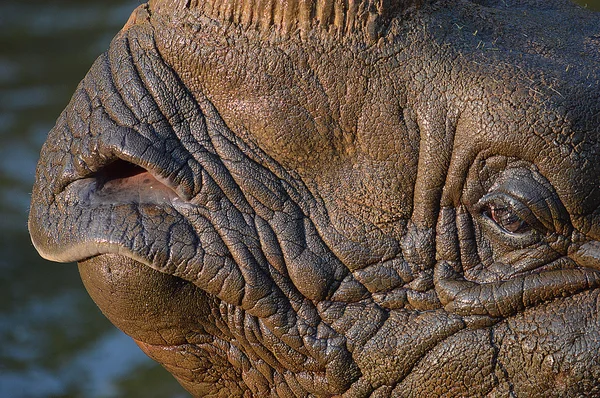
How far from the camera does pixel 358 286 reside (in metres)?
3.40

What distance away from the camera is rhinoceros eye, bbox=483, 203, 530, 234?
3.25 metres

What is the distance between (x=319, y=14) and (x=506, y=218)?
0.86 meters

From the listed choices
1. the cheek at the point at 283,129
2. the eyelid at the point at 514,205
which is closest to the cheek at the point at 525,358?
the eyelid at the point at 514,205

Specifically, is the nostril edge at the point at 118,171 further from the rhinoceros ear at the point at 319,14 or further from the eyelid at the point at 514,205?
the eyelid at the point at 514,205

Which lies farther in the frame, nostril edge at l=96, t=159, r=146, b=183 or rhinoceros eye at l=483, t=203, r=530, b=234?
nostril edge at l=96, t=159, r=146, b=183

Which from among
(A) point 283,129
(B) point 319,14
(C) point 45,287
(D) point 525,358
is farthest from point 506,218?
(C) point 45,287

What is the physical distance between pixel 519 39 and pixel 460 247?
701 mm

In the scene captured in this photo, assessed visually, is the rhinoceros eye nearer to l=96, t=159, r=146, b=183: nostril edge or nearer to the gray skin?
the gray skin

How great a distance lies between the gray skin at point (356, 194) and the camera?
10.6 feet

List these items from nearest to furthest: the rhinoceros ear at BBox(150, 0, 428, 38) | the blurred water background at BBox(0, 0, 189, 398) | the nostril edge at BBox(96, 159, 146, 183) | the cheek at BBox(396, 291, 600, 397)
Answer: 1. the cheek at BBox(396, 291, 600, 397)
2. the rhinoceros ear at BBox(150, 0, 428, 38)
3. the nostril edge at BBox(96, 159, 146, 183)
4. the blurred water background at BBox(0, 0, 189, 398)

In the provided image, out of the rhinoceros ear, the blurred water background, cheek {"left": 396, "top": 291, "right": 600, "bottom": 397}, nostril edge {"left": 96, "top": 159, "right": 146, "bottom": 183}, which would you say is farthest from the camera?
the blurred water background

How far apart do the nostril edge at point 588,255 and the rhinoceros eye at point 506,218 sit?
0.17 meters

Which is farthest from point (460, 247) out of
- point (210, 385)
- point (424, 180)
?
point (210, 385)

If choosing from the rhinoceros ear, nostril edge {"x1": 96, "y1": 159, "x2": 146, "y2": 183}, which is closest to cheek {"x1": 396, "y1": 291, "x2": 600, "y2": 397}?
the rhinoceros ear
